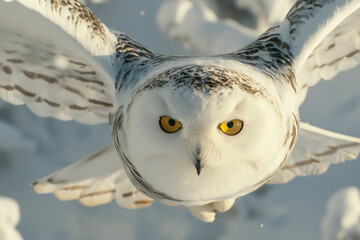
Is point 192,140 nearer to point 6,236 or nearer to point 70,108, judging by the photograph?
point 70,108

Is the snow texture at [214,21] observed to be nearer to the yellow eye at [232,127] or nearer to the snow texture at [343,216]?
the snow texture at [343,216]

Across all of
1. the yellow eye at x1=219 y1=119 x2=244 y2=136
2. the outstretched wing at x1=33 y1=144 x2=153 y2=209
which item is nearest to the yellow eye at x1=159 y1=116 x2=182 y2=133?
the yellow eye at x1=219 y1=119 x2=244 y2=136

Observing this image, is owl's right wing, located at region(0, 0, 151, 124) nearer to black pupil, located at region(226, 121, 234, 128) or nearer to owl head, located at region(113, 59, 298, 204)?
owl head, located at region(113, 59, 298, 204)

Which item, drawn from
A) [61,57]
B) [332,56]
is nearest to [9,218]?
[61,57]

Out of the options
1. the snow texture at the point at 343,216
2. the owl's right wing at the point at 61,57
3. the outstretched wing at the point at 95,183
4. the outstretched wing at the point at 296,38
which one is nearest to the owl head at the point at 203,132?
the outstretched wing at the point at 296,38

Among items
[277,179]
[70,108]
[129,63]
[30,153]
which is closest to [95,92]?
[70,108]

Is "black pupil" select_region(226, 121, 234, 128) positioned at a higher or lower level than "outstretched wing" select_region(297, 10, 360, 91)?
lower
